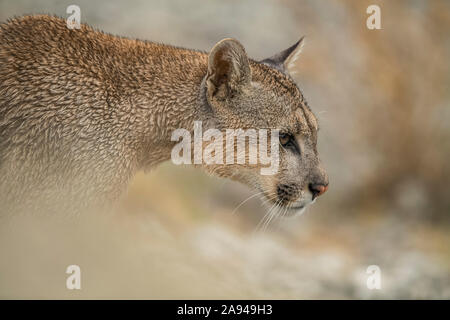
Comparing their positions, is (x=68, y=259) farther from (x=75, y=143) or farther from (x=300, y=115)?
(x=300, y=115)

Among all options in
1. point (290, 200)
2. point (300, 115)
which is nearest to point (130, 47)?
point (300, 115)

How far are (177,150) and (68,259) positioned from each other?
1160 millimetres

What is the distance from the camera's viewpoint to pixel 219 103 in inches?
168

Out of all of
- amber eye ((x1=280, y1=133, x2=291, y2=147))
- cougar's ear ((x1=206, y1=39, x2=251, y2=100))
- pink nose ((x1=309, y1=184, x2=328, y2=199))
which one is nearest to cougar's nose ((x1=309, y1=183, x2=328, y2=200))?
pink nose ((x1=309, y1=184, x2=328, y2=199))

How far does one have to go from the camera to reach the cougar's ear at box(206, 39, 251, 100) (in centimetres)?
409

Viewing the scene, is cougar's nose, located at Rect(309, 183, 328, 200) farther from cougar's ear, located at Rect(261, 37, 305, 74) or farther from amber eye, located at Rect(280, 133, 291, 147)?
cougar's ear, located at Rect(261, 37, 305, 74)

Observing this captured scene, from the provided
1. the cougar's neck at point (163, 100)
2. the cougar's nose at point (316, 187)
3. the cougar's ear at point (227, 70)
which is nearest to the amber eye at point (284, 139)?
the cougar's nose at point (316, 187)

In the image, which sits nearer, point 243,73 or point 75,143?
point 75,143

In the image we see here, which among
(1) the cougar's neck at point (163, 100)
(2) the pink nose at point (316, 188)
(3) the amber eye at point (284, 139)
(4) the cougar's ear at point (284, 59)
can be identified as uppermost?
(4) the cougar's ear at point (284, 59)

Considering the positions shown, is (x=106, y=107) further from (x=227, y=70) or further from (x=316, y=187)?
(x=316, y=187)

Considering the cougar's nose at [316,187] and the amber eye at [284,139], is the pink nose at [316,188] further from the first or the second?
the amber eye at [284,139]

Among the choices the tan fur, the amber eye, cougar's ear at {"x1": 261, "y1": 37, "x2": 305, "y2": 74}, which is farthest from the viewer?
cougar's ear at {"x1": 261, "y1": 37, "x2": 305, "y2": 74}

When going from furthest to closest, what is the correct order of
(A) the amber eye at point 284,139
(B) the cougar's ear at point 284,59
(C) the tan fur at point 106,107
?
(B) the cougar's ear at point 284,59
(A) the amber eye at point 284,139
(C) the tan fur at point 106,107

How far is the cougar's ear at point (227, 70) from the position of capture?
409 cm
